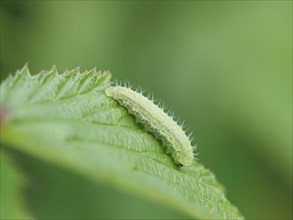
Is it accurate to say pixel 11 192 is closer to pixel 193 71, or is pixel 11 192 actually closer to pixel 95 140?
pixel 95 140

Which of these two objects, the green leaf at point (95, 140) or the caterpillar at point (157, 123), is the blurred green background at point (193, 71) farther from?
the green leaf at point (95, 140)

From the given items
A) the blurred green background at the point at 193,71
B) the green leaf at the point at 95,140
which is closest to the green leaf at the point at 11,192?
the green leaf at the point at 95,140

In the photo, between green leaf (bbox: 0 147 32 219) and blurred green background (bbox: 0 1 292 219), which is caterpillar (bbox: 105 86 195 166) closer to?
green leaf (bbox: 0 147 32 219)

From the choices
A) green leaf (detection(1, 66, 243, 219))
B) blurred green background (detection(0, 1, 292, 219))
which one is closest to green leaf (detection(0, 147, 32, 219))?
green leaf (detection(1, 66, 243, 219))

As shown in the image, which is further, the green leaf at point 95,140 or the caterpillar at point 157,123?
the caterpillar at point 157,123

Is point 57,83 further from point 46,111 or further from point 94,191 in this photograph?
point 94,191

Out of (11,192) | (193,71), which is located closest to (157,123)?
(11,192)

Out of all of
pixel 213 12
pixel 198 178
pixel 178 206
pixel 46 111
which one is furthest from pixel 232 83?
pixel 178 206
